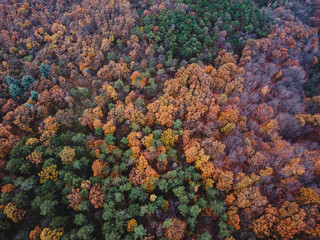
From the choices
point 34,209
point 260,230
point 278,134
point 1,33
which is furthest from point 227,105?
point 1,33

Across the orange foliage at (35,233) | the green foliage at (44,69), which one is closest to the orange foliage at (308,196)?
the orange foliage at (35,233)

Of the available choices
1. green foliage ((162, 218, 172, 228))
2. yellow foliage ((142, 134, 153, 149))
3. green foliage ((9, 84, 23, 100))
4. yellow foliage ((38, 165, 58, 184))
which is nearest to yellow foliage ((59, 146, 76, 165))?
yellow foliage ((38, 165, 58, 184))

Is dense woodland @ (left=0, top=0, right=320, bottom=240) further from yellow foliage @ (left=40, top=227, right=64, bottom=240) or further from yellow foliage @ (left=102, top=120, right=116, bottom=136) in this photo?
yellow foliage @ (left=102, top=120, right=116, bottom=136)

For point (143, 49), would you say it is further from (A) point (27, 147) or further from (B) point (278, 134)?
(B) point (278, 134)

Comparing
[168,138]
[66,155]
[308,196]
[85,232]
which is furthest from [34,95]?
[308,196]

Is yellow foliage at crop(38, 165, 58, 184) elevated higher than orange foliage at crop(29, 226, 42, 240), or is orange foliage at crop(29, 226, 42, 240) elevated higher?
yellow foliage at crop(38, 165, 58, 184)

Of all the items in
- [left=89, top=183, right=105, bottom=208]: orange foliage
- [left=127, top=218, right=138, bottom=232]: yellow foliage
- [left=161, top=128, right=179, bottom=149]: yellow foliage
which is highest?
[left=161, top=128, right=179, bottom=149]: yellow foliage

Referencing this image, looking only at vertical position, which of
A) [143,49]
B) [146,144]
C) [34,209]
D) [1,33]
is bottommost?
[34,209]
